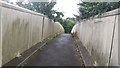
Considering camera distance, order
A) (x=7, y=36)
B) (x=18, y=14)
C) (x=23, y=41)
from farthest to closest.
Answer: (x=23, y=41) → (x=18, y=14) → (x=7, y=36)

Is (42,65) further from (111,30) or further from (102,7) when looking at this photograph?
(102,7)

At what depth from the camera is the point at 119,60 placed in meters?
5.32

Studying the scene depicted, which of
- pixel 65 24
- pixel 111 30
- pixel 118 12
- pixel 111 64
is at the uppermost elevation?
pixel 118 12

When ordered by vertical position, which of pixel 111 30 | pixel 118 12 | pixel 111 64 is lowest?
pixel 111 64

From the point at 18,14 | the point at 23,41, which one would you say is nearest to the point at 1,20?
the point at 18,14


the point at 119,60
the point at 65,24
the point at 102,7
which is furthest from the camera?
the point at 65,24

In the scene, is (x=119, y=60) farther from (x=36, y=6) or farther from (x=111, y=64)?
(x=36, y=6)

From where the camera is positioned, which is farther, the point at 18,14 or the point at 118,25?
the point at 18,14

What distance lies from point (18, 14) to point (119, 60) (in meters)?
5.92

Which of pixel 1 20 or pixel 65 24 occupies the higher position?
pixel 1 20

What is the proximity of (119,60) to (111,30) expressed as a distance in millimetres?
1417

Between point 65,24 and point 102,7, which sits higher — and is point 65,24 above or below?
below

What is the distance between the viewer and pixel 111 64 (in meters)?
5.97

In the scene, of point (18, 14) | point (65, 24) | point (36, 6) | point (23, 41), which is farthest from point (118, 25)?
point (65, 24)
